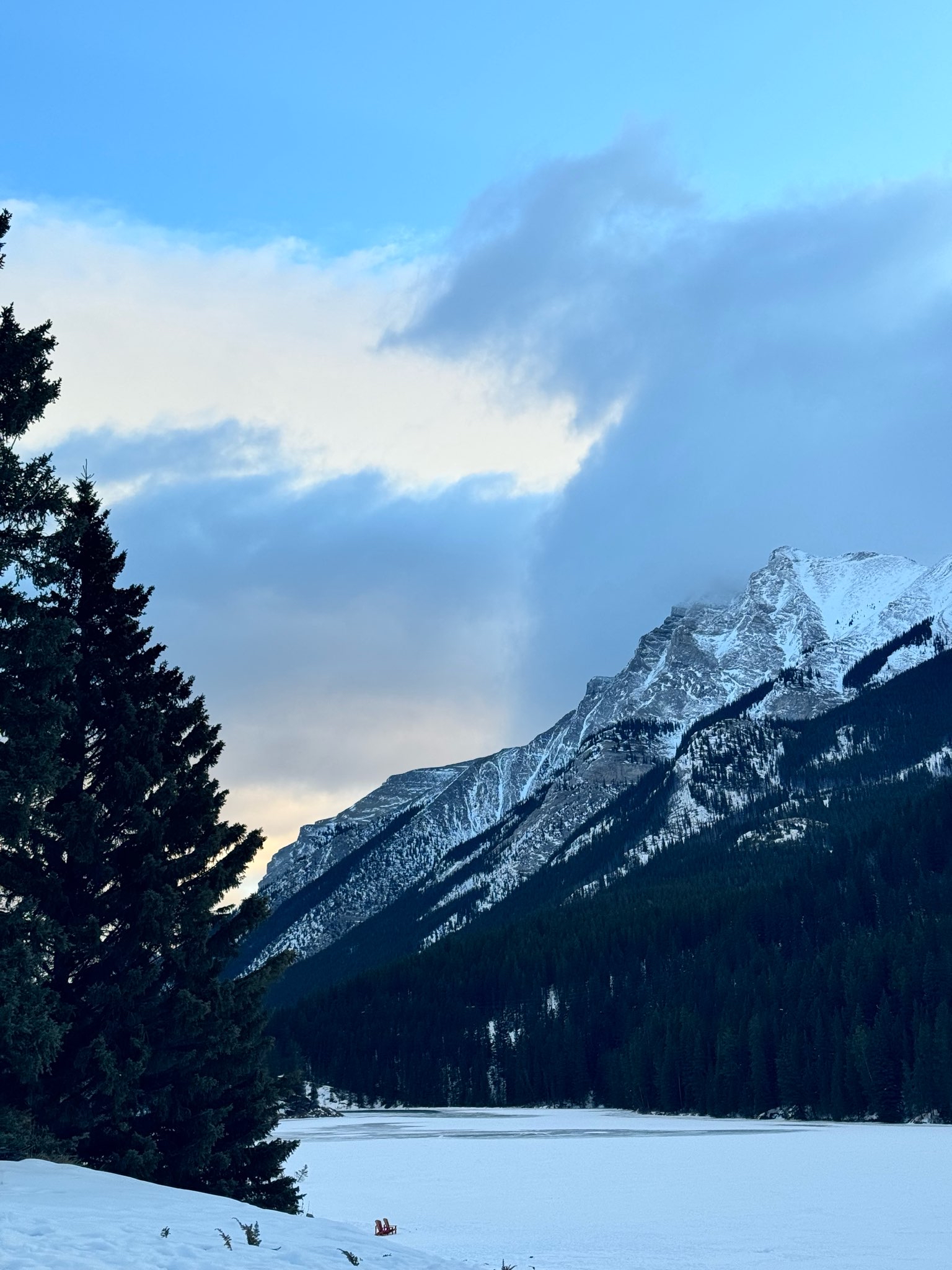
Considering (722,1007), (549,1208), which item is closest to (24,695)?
(549,1208)

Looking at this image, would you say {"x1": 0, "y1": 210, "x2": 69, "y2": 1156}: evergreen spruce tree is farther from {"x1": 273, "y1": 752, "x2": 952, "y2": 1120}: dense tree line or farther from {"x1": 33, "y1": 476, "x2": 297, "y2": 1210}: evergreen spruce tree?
{"x1": 273, "y1": 752, "x2": 952, "y2": 1120}: dense tree line

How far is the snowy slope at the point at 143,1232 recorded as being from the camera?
1459 cm

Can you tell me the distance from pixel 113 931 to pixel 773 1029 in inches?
4426

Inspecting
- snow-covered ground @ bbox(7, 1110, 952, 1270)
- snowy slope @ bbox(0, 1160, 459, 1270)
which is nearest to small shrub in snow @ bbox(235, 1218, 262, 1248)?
snowy slope @ bbox(0, 1160, 459, 1270)

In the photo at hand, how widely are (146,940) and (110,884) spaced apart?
5.23 ft

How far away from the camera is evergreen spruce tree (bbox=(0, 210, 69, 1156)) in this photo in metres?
20.0

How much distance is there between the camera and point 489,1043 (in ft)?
584

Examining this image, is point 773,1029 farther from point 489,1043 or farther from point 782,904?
point 489,1043

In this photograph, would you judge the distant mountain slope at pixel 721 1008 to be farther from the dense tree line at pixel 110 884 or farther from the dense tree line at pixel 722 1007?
the dense tree line at pixel 110 884

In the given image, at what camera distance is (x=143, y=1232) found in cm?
1609

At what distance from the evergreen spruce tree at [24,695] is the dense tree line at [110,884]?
1.4 inches

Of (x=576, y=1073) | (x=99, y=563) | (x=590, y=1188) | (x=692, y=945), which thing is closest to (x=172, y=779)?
(x=99, y=563)

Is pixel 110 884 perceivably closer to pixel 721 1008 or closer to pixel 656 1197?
pixel 656 1197

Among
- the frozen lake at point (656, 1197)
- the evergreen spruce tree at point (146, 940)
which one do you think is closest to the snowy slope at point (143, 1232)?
the frozen lake at point (656, 1197)
